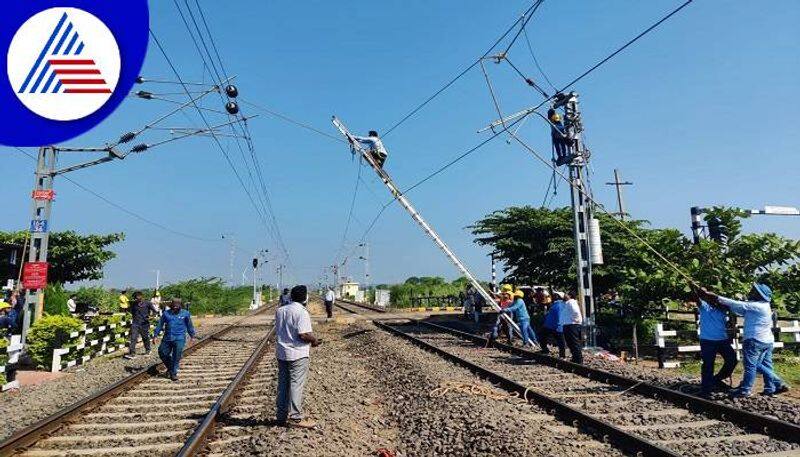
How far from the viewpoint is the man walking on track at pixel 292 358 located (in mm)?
6965

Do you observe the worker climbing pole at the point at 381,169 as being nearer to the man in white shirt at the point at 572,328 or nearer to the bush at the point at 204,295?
the man in white shirt at the point at 572,328

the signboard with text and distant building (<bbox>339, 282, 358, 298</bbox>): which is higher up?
the signboard with text

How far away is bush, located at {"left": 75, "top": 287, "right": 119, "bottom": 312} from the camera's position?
29422mm

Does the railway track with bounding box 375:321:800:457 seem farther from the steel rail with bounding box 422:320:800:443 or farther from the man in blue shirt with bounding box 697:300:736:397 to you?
the man in blue shirt with bounding box 697:300:736:397

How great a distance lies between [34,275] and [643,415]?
14.2m

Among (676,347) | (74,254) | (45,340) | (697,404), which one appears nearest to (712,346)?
(697,404)

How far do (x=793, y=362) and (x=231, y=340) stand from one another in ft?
56.8

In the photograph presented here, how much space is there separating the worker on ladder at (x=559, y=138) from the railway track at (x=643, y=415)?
21.1ft

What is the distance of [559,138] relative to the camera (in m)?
15.7

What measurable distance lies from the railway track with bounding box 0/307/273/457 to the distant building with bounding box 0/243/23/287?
14.9 metres

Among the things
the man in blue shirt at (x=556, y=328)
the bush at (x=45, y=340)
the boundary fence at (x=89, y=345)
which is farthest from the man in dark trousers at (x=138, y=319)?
the man in blue shirt at (x=556, y=328)

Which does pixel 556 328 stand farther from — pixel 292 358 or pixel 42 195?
pixel 42 195

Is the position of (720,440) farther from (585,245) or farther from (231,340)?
(231,340)

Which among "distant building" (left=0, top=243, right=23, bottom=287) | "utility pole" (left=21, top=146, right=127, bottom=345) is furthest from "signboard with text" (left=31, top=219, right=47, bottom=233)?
"distant building" (left=0, top=243, right=23, bottom=287)
